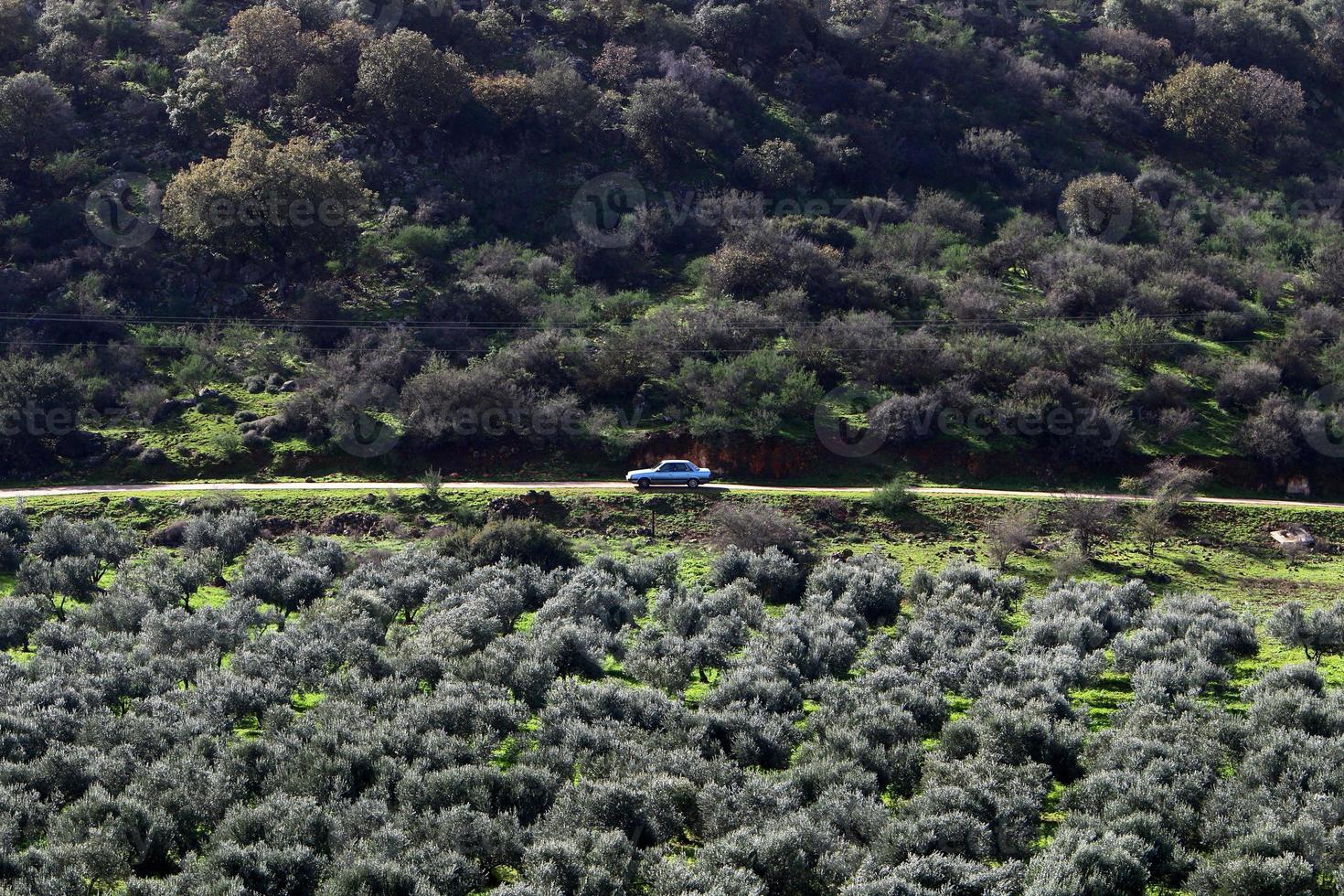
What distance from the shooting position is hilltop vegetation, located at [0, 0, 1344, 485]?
4816 cm

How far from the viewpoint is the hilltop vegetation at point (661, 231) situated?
158 ft

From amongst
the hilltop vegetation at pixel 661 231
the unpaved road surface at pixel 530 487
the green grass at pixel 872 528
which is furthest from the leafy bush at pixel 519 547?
the hilltop vegetation at pixel 661 231

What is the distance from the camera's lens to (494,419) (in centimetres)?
4822

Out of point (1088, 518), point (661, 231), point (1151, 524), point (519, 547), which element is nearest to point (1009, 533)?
point (1088, 518)

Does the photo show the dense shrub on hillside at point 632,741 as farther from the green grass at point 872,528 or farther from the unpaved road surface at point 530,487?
the unpaved road surface at point 530,487

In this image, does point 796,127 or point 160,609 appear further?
point 796,127

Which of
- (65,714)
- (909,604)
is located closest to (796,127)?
(909,604)

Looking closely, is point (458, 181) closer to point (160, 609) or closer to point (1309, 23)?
point (160, 609)

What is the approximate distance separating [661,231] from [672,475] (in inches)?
891

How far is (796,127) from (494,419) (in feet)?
107

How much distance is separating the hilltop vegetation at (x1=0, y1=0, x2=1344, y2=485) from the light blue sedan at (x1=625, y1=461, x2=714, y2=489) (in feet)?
9.21

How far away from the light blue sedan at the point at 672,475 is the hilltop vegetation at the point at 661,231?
281 centimetres

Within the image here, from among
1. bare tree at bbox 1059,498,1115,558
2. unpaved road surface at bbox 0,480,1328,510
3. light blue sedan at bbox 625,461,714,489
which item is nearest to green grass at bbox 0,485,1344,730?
bare tree at bbox 1059,498,1115,558

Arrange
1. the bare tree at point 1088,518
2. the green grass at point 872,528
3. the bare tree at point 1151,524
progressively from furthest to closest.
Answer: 1. the bare tree at point 1088,518
2. the bare tree at point 1151,524
3. the green grass at point 872,528
